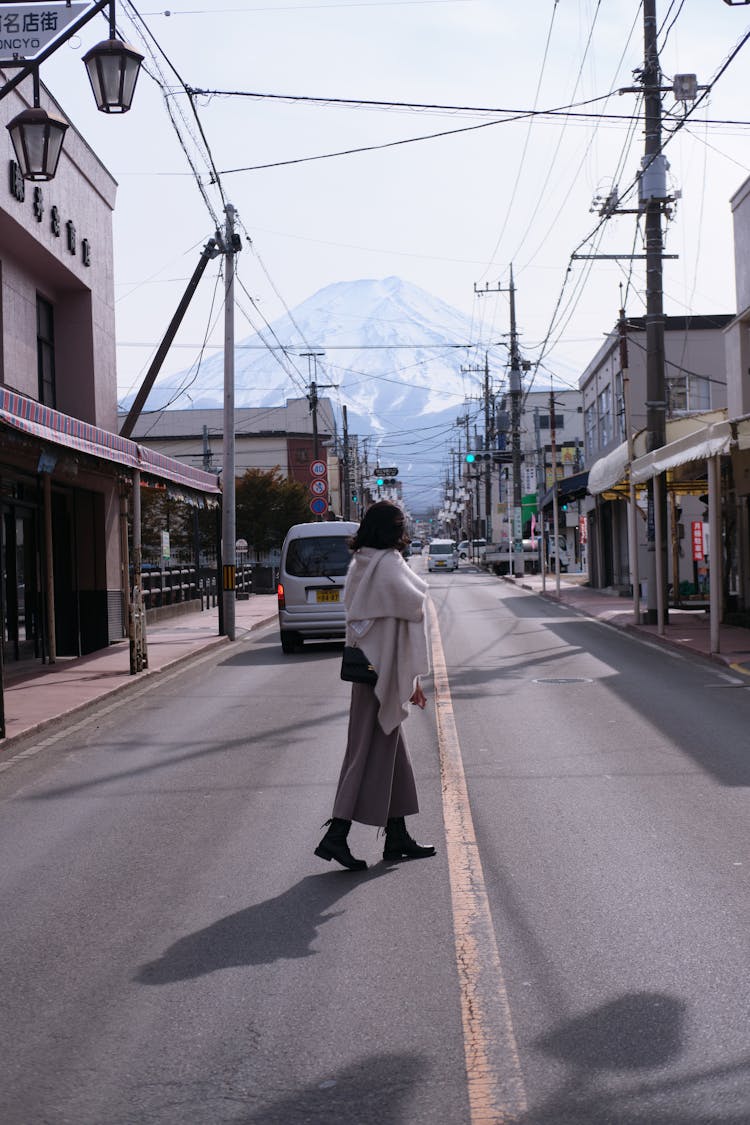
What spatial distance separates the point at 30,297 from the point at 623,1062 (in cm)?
1789

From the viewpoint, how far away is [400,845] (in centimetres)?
644

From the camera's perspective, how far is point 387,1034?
4055 mm

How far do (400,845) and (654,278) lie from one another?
1808cm

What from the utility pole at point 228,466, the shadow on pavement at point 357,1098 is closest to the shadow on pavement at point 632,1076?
the shadow on pavement at point 357,1098

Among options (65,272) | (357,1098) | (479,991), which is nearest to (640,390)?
(65,272)

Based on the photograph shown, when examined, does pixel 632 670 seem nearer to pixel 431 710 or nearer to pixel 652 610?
pixel 431 710

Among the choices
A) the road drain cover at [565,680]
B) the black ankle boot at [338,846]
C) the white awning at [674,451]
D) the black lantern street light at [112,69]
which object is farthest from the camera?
the white awning at [674,451]

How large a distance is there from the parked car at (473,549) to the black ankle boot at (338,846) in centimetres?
7111

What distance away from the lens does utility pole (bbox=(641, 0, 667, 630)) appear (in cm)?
2186

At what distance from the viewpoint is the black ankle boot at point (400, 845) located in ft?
21.1

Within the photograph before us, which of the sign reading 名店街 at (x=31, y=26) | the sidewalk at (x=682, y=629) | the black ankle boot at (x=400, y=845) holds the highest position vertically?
the sign reading 名店街 at (x=31, y=26)

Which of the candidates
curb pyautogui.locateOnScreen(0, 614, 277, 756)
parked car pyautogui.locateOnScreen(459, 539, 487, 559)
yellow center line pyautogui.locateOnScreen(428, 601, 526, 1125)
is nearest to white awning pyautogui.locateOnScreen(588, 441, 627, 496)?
curb pyautogui.locateOnScreen(0, 614, 277, 756)

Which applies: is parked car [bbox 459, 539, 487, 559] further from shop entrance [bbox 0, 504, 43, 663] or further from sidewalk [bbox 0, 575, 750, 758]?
shop entrance [bbox 0, 504, 43, 663]

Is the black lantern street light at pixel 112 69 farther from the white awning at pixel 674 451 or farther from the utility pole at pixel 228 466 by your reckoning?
the utility pole at pixel 228 466
